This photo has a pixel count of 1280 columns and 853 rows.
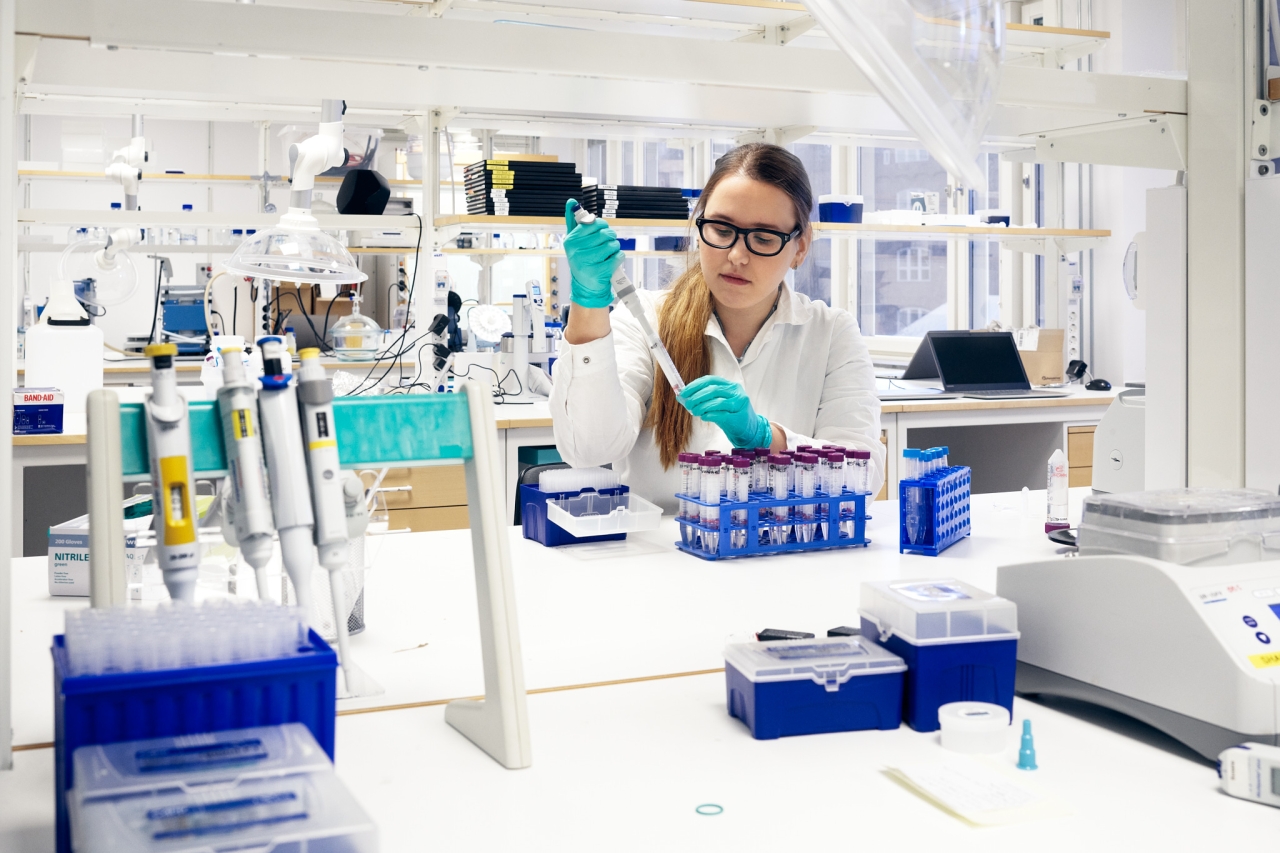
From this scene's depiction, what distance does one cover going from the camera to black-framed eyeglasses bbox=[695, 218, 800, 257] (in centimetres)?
202

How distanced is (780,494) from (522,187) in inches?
88.9

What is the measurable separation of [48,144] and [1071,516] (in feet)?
26.7

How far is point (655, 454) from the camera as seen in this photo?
83.0 inches

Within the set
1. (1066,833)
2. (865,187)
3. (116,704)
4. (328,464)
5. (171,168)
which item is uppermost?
(171,168)

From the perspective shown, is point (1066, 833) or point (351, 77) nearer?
point (1066, 833)

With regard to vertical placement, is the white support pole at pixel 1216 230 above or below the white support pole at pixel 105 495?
above

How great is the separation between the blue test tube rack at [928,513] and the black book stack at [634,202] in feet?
7.25

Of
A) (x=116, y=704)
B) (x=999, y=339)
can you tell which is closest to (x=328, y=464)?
(x=116, y=704)

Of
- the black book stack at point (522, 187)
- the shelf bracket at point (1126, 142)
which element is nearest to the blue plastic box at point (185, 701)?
the shelf bracket at point (1126, 142)

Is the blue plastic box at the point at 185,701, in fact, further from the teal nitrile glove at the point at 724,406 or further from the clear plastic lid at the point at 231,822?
the teal nitrile glove at the point at 724,406

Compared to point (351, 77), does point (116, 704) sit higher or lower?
lower

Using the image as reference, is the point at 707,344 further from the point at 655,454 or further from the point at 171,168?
the point at 171,168

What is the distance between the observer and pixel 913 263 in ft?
19.1

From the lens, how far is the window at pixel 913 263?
5754 mm
